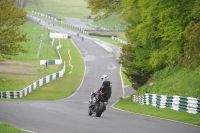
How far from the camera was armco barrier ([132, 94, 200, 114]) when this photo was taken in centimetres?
2250

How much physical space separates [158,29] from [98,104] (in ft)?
45.8

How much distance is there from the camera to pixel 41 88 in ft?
184

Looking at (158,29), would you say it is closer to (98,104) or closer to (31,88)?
(98,104)

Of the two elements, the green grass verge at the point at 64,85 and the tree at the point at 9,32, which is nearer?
the green grass verge at the point at 64,85

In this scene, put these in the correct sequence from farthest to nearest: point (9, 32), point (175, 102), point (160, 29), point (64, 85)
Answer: point (64, 85), point (9, 32), point (160, 29), point (175, 102)

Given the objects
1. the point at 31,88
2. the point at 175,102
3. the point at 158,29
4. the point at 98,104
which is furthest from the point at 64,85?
the point at 98,104

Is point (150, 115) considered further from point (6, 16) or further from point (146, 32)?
point (6, 16)

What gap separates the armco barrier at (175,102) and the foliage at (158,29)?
4.02 m

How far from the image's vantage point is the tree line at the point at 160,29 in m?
30.3

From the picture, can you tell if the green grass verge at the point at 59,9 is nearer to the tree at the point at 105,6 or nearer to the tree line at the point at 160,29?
the tree at the point at 105,6

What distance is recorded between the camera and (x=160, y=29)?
32.9 metres

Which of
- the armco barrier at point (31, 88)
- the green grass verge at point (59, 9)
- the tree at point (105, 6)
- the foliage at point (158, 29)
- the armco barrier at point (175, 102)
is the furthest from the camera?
the green grass verge at point (59, 9)

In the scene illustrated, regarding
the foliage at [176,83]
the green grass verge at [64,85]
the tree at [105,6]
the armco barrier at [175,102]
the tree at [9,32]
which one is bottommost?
the green grass verge at [64,85]

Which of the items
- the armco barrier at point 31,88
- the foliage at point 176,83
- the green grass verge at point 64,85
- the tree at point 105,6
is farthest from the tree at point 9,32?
the foliage at point 176,83
